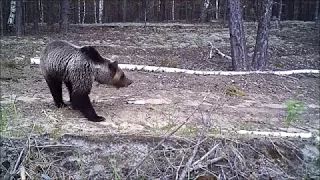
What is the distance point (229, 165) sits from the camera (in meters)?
5.34

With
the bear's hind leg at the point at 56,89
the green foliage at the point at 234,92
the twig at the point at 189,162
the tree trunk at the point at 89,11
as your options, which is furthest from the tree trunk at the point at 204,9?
the twig at the point at 189,162

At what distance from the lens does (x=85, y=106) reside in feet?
21.3

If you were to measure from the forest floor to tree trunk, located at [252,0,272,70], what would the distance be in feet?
4.31

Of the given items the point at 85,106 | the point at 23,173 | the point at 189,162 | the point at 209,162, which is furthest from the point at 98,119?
the point at 209,162

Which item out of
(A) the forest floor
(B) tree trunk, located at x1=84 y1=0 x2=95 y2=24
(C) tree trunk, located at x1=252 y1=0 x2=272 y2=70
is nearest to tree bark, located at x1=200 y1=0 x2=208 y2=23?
(B) tree trunk, located at x1=84 y1=0 x2=95 y2=24

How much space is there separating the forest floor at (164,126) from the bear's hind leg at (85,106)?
0.42ft

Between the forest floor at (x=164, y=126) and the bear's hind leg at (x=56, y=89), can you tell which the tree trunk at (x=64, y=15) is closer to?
the forest floor at (x=164, y=126)

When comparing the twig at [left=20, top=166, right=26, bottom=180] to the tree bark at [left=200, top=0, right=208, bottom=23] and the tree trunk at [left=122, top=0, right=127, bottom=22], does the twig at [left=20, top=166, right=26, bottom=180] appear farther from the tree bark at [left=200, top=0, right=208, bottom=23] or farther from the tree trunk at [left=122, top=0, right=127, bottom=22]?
the tree trunk at [left=122, top=0, right=127, bottom=22]

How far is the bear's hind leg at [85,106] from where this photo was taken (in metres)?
6.42

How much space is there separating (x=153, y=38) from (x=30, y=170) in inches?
500

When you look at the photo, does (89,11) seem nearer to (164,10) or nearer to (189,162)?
(164,10)

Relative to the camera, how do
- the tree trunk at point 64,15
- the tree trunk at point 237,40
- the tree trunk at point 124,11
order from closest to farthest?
the tree trunk at point 237,40
the tree trunk at point 64,15
the tree trunk at point 124,11

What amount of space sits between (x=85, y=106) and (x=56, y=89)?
Answer: 78 centimetres

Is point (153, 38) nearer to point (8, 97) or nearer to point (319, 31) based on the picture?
point (319, 31)
